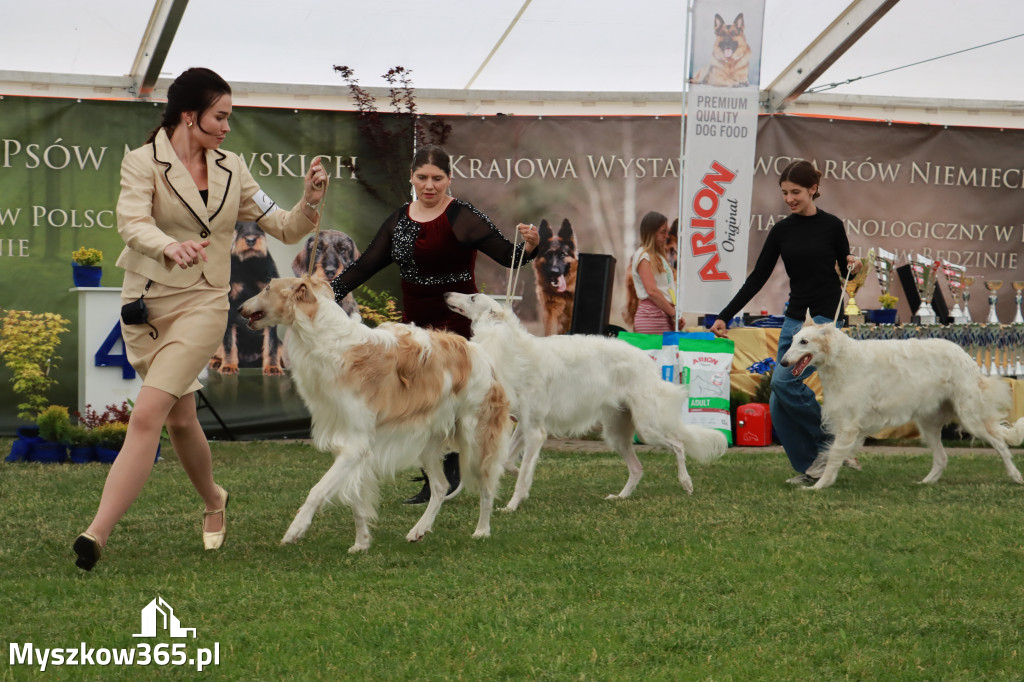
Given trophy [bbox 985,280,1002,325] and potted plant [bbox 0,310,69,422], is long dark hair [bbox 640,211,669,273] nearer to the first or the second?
trophy [bbox 985,280,1002,325]

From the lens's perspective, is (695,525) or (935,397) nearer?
(695,525)

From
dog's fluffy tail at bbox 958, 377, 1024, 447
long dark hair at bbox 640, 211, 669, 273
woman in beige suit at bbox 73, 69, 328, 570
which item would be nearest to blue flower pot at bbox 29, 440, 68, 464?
woman in beige suit at bbox 73, 69, 328, 570

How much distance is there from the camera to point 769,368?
9242 millimetres

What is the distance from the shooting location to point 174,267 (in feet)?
13.6

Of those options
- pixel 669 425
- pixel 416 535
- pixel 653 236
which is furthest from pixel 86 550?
pixel 653 236

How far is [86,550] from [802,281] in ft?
14.8

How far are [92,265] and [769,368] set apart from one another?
6043 mm

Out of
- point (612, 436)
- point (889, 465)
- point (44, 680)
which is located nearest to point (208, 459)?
point (44, 680)

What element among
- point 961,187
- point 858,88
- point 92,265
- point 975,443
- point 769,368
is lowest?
point 975,443

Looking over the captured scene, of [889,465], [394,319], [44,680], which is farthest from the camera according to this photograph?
[394,319]

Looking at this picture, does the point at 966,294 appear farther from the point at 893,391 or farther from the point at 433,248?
the point at 433,248

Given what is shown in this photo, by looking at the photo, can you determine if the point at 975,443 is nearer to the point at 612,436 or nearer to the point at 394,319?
the point at 612,436

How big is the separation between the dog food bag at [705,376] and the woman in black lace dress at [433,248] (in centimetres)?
354

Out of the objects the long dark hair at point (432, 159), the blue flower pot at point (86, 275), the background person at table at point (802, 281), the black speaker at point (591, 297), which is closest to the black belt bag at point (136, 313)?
the long dark hair at point (432, 159)
